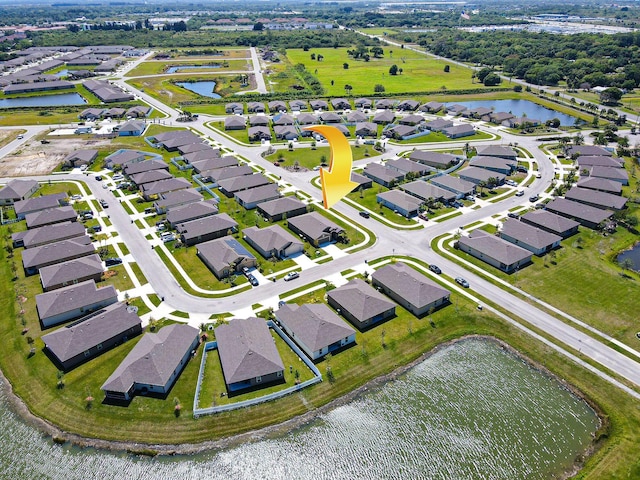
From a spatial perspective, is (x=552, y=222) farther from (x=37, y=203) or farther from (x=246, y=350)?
(x=37, y=203)

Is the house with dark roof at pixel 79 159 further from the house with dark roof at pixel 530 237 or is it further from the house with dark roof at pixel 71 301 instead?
the house with dark roof at pixel 530 237

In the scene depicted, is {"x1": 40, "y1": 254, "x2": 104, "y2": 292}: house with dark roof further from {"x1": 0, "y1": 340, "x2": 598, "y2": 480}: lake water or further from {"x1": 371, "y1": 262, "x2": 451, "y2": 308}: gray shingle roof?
{"x1": 371, "y1": 262, "x2": 451, "y2": 308}: gray shingle roof

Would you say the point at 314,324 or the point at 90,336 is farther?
the point at 314,324

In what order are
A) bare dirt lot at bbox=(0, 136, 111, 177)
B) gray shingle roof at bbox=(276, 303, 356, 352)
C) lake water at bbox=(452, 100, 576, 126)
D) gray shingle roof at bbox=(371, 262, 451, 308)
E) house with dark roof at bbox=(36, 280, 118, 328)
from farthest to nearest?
1. lake water at bbox=(452, 100, 576, 126)
2. bare dirt lot at bbox=(0, 136, 111, 177)
3. gray shingle roof at bbox=(371, 262, 451, 308)
4. house with dark roof at bbox=(36, 280, 118, 328)
5. gray shingle roof at bbox=(276, 303, 356, 352)

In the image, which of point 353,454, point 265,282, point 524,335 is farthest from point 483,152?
point 353,454

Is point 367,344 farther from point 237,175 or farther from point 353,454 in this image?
point 237,175

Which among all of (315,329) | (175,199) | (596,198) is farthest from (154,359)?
(596,198)

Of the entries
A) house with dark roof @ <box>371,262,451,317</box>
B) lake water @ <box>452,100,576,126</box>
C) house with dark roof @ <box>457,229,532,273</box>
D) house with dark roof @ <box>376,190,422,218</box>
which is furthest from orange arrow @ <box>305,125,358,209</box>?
lake water @ <box>452,100,576,126</box>
